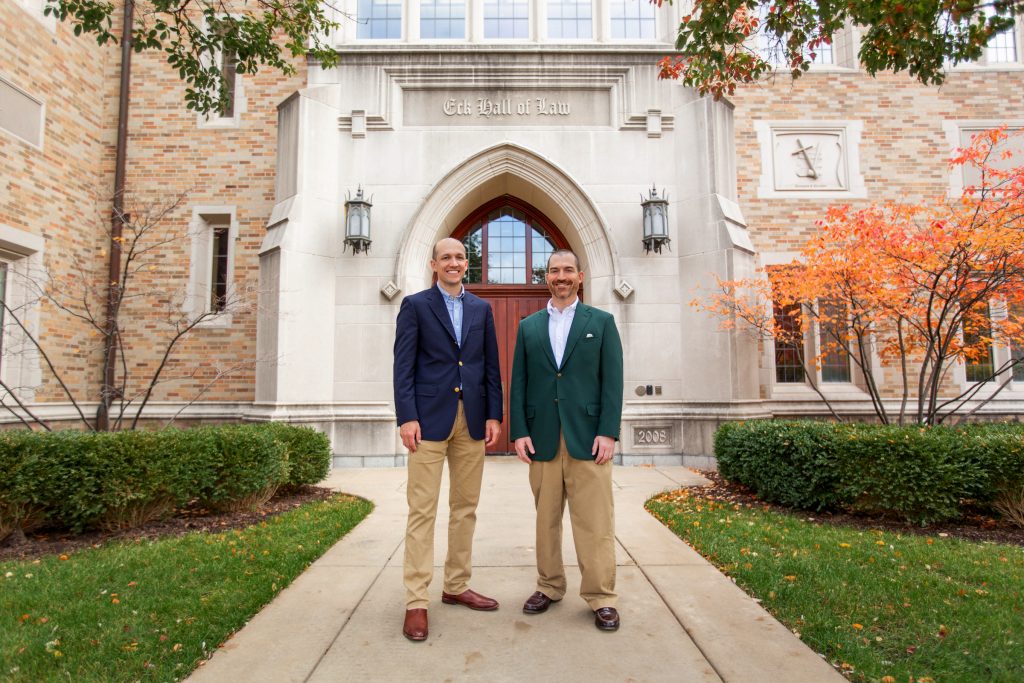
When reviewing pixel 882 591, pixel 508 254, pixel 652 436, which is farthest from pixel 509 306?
pixel 882 591

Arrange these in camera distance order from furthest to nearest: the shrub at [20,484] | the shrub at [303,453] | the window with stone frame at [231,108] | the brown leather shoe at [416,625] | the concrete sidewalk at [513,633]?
the window with stone frame at [231,108]
the shrub at [303,453]
the shrub at [20,484]
the brown leather shoe at [416,625]
the concrete sidewalk at [513,633]

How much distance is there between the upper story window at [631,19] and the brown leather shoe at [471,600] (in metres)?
9.41

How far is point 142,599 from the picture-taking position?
3.39 meters

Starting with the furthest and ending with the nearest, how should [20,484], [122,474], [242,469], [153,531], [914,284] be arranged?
1. [914,284]
2. [242,469]
3. [153,531]
4. [122,474]
5. [20,484]

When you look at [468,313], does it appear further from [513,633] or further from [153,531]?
[153,531]

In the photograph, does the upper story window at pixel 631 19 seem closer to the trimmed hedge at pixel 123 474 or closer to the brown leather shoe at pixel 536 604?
the trimmed hedge at pixel 123 474

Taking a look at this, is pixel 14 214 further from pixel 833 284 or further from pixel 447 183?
pixel 833 284

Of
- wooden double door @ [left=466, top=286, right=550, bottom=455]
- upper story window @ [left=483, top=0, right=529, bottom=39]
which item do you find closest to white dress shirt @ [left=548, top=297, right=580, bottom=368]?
wooden double door @ [left=466, top=286, right=550, bottom=455]

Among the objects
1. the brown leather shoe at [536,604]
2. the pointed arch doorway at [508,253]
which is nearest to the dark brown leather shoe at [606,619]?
the brown leather shoe at [536,604]

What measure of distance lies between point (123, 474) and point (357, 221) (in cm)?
494

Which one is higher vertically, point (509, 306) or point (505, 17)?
point (505, 17)

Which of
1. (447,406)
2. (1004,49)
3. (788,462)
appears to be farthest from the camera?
(1004,49)

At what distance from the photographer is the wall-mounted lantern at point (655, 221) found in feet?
28.5

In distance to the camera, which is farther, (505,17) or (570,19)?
(505,17)
